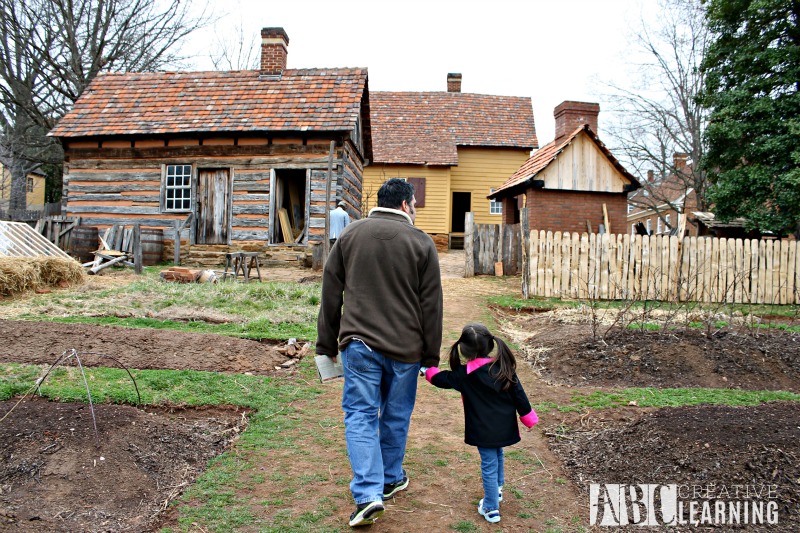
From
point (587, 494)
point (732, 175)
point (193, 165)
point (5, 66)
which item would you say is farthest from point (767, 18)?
point (5, 66)

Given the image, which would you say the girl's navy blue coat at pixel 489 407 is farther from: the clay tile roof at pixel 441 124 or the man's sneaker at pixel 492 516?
the clay tile roof at pixel 441 124

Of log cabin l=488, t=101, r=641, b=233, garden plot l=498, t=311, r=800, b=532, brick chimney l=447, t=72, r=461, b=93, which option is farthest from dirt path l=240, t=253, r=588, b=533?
brick chimney l=447, t=72, r=461, b=93

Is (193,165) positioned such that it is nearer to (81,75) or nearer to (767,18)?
(81,75)

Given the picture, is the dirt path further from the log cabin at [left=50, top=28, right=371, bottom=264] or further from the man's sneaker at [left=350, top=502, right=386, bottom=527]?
the log cabin at [left=50, top=28, right=371, bottom=264]

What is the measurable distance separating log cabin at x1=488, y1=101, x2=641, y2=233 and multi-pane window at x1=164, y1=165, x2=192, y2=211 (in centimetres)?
969

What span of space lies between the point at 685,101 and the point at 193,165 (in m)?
19.2

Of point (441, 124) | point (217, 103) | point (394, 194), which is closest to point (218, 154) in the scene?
point (217, 103)

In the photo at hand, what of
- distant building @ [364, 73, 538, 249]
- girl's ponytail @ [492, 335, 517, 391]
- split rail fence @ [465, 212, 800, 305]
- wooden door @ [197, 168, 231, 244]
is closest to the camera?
girl's ponytail @ [492, 335, 517, 391]

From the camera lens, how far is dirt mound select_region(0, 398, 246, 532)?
322 centimetres

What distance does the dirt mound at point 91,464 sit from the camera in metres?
3.22

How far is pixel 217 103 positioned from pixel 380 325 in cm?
1614

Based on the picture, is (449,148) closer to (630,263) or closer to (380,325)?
(630,263)

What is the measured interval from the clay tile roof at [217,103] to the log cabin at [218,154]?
41mm

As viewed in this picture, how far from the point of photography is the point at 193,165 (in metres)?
17.4
